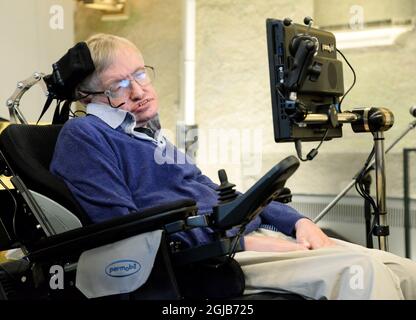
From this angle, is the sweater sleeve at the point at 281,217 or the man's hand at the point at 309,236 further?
the sweater sleeve at the point at 281,217

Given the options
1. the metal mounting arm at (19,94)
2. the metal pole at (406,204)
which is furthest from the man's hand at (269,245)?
the metal pole at (406,204)

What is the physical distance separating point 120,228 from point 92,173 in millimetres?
228

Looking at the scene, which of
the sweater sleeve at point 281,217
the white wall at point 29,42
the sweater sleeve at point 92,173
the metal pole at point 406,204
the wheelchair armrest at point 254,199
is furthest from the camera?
the metal pole at point 406,204

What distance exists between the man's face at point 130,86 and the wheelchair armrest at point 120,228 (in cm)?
47

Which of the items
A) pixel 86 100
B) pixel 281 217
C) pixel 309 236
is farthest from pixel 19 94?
pixel 309 236

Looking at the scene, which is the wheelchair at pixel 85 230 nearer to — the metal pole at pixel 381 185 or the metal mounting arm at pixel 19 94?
the metal mounting arm at pixel 19 94

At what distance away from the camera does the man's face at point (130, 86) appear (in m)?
1.46

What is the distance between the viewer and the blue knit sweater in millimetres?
1224

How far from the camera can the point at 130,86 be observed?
1.47 m

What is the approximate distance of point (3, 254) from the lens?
1714mm

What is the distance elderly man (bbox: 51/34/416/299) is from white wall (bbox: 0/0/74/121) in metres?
1.40

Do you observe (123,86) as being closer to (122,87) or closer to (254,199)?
(122,87)

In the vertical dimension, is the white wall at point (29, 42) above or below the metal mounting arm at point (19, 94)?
above

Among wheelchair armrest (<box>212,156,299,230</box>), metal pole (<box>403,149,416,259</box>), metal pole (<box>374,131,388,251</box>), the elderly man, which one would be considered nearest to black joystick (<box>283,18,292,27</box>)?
the elderly man
